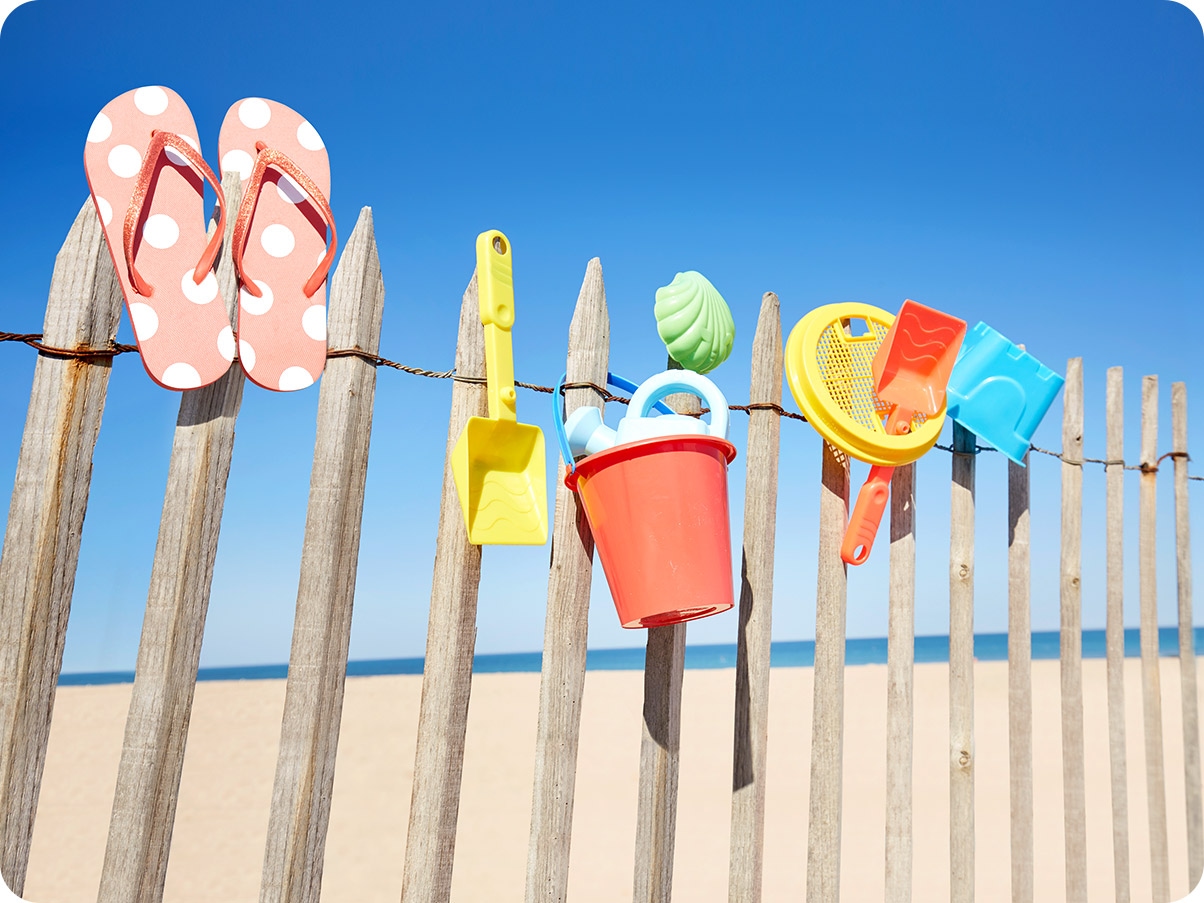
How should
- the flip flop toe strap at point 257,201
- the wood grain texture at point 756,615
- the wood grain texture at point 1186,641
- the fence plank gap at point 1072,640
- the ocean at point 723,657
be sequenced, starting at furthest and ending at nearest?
the ocean at point 723,657
the wood grain texture at point 1186,641
the fence plank gap at point 1072,640
the wood grain texture at point 756,615
the flip flop toe strap at point 257,201

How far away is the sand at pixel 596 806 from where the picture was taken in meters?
4.48

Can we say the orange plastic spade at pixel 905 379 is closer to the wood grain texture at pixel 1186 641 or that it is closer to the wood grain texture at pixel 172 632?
the wood grain texture at pixel 172 632

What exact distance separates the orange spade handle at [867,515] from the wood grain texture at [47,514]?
155cm

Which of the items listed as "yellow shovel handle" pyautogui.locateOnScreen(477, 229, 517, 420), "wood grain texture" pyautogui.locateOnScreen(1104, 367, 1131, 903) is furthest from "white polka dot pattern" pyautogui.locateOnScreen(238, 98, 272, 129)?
"wood grain texture" pyautogui.locateOnScreen(1104, 367, 1131, 903)

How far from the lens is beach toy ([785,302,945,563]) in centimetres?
176

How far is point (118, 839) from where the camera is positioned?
1.18 m

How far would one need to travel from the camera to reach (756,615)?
1.78 m

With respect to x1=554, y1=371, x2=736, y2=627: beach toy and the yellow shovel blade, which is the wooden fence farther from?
x1=554, y1=371, x2=736, y2=627: beach toy

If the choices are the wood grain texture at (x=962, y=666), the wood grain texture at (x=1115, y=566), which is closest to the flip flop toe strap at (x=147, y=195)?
the wood grain texture at (x=962, y=666)

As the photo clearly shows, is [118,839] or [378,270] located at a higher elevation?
[378,270]

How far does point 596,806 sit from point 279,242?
17.5 ft

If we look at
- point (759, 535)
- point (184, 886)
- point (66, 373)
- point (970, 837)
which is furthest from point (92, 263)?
point (184, 886)

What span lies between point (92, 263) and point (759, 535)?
55.4 inches

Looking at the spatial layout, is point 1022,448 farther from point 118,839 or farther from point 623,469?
point 118,839
